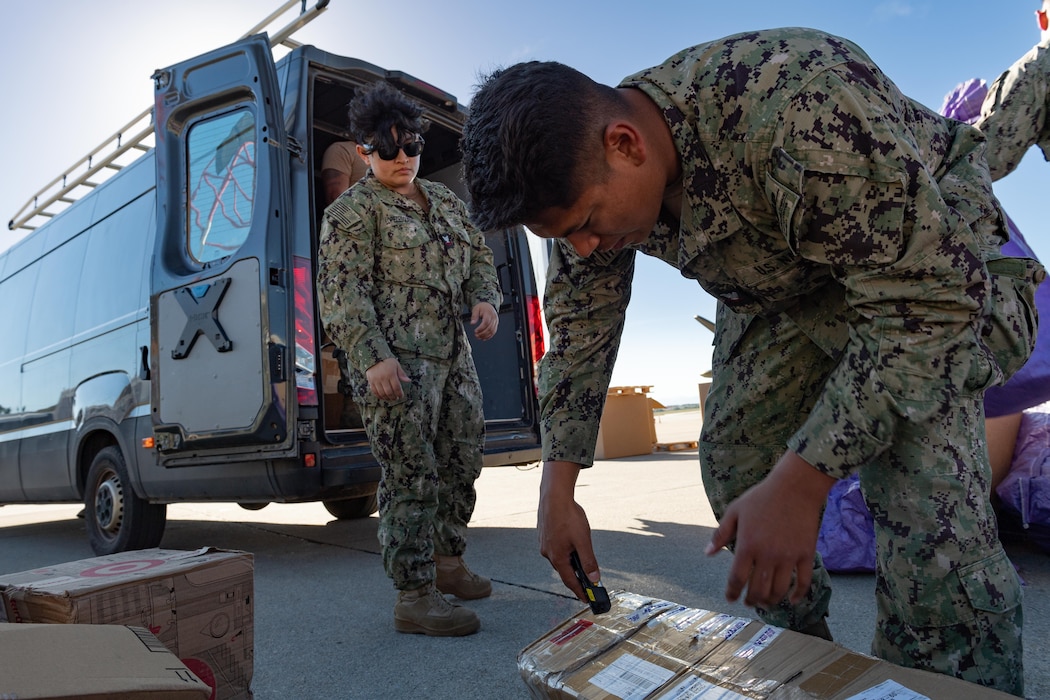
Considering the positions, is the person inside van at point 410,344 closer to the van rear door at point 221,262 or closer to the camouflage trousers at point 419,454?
the camouflage trousers at point 419,454

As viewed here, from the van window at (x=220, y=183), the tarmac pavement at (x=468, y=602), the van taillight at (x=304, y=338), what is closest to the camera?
the tarmac pavement at (x=468, y=602)

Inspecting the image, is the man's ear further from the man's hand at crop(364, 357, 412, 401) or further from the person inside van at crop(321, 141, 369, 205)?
the person inside van at crop(321, 141, 369, 205)

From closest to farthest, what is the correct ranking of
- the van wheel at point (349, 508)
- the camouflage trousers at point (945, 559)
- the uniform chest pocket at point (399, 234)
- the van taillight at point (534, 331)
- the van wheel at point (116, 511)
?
the camouflage trousers at point (945, 559) < the uniform chest pocket at point (399, 234) < the van wheel at point (116, 511) < the van taillight at point (534, 331) < the van wheel at point (349, 508)

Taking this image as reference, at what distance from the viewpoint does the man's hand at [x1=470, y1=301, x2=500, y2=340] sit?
8.48ft

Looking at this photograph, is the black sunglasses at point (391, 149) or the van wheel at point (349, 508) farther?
the van wheel at point (349, 508)

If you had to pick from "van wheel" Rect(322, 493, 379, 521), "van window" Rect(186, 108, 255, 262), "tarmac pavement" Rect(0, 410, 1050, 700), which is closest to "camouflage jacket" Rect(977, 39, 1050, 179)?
"tarmac pavement" Rect(0, 410, 1050, 700)

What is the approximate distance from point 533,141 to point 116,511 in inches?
138

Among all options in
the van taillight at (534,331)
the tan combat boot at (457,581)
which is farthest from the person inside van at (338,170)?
the tan combat boot at (457,581)

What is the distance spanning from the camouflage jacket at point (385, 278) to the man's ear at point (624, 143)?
1261 millimetres

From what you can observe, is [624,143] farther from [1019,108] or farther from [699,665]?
[1019,108]

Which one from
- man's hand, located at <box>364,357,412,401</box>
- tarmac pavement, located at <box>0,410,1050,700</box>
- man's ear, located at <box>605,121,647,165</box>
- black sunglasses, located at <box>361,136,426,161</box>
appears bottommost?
tarmac pavement, located at <box>0,410,1050,700</box>

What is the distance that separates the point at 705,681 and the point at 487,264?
1861mm

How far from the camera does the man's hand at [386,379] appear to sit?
219 centimetres

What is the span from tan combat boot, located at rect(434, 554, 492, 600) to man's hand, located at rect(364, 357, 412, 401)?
26.1 inches
